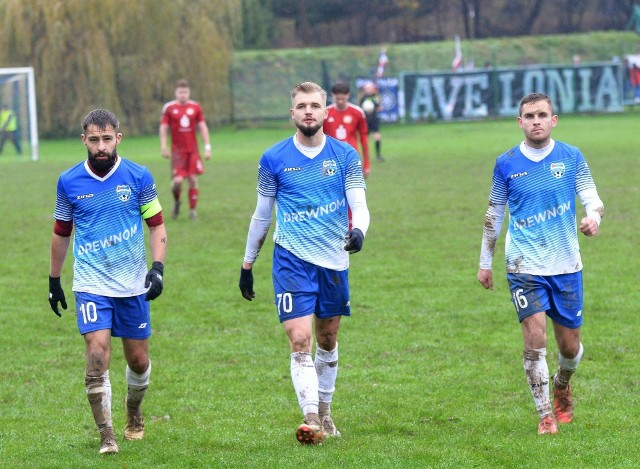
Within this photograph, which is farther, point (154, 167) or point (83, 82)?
point (83, 82)

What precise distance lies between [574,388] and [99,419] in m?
3.64

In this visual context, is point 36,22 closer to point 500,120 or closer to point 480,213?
point 500,120

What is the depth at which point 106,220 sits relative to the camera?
7180mm

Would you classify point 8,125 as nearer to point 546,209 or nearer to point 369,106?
point 369,106

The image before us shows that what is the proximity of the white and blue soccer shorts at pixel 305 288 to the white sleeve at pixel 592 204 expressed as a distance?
155 cm

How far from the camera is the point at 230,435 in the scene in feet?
25.1

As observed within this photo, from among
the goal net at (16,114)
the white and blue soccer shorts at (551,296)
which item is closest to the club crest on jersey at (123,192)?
the white and blue soccer shorts at (551,296)

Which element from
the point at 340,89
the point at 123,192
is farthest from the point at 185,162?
the point at 123,192

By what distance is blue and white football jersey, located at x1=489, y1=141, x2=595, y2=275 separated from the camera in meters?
7.38

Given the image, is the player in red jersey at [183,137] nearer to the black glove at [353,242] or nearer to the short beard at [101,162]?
the short beard at [101,162]

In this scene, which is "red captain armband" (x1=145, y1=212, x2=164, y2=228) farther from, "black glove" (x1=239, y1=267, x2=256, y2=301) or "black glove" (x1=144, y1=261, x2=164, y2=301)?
"black glove" (x1=239, y1=267, x2=256, y2=301)

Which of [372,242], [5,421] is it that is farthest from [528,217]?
[372,242]

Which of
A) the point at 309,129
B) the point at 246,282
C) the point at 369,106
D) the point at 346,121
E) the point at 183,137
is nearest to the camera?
the point at 309,129

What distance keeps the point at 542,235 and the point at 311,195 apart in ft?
4.80
